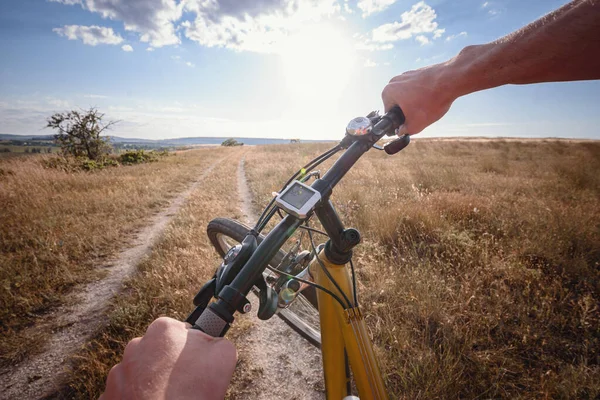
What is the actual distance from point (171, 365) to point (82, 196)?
30.6 ft

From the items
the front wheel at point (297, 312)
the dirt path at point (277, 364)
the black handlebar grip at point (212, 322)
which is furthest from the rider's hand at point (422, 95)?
the dirt path at point (277, 364)

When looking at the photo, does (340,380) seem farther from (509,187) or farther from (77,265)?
(509,187)

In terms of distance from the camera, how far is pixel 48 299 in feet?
10.5

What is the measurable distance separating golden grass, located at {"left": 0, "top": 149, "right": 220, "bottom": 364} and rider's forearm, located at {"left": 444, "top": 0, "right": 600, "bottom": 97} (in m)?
4.51

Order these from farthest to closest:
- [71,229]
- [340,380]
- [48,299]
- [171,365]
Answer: [71,229], [48,299], [340,380], [171,365]

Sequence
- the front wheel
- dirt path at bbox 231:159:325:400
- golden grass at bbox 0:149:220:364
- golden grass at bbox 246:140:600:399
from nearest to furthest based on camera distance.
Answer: golden grass at bbox 246:140:600:399 < dirt path at bbox 231:159:325:400 < the front wheel < golden grass at bbox 0:149:220:364

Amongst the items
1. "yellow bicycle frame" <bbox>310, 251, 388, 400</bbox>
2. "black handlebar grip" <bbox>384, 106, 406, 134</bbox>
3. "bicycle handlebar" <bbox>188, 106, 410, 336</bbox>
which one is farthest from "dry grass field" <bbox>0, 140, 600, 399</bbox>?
"black handlebar grip" <bbox>384, 106, 406, 134</bbox>

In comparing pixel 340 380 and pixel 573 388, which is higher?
pixel 340 380

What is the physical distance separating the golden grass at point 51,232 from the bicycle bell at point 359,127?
12.9 feet

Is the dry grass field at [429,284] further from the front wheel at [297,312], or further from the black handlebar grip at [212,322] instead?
the black handlebar grip at [212,322]

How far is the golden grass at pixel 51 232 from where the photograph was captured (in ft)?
10.0

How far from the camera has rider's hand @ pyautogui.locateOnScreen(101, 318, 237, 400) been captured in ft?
1.71

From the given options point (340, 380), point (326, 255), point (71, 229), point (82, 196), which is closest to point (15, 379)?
point (340, 380)

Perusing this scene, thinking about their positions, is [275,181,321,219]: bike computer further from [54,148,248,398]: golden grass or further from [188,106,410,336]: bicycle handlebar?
[54,148,248,398]: golden grass
